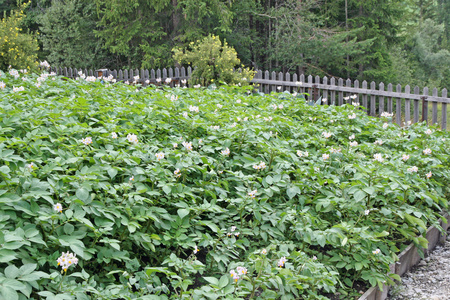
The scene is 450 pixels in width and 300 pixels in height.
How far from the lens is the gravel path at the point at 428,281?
2.78m

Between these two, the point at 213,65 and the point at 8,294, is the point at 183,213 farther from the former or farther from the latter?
the point at 213,65

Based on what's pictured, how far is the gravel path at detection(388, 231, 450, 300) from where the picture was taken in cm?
278

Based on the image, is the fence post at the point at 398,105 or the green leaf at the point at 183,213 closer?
the green leaf at the point at 183,213

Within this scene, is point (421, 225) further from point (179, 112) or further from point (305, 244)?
point (179, 112)

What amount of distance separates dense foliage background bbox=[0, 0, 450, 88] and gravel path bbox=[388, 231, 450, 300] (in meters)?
10.5

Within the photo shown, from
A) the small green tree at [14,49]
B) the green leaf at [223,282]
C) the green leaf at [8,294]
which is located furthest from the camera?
the small green tree at [14,49]

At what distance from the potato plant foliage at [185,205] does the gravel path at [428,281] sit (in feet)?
0.80

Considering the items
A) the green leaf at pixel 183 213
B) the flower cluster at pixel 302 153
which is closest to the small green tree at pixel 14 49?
the flower cluster at pixel 302 153

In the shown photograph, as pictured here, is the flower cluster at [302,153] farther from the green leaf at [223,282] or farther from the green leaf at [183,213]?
the green leaf at [223,282]

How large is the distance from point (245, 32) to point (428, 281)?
1319 cm

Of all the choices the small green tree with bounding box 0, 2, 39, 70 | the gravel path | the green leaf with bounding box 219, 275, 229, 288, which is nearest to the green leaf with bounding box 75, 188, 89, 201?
the green leaf with bounding box 219, 275, 229, 288

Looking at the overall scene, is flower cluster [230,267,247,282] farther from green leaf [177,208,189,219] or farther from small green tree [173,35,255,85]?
small green tree [173,35,255,85]

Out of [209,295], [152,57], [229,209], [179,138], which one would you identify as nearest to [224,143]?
[179,138]

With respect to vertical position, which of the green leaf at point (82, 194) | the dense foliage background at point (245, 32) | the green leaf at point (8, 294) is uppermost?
the dense foliage background at point (245, 32)
